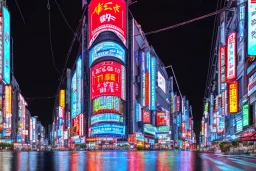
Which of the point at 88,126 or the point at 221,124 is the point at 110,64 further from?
the point at 221,124

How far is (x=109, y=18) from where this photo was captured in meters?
106

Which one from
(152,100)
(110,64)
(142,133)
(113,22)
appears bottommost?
(142,133)

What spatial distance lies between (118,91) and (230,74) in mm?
37466

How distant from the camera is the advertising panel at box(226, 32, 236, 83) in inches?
2581

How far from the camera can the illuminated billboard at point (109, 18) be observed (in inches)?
4161

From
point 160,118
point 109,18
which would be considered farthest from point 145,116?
point 109,18

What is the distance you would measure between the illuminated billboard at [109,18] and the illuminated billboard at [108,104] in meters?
16.0

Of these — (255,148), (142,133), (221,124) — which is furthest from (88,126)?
(255,148)

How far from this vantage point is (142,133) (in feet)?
385

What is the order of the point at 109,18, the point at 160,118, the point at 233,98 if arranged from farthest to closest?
the point at 160,118 → the point at 109,18 → the point at 233,98

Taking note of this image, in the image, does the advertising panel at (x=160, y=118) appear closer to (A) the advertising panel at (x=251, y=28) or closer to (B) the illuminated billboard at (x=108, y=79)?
(B) the illuminated billboard at (x=108, y=79)

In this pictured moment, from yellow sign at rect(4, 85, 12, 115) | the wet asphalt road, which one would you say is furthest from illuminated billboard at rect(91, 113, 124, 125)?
the wet asphalt road

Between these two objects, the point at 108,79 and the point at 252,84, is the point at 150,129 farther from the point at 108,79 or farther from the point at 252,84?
the point at 252,84

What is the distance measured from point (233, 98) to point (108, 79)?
3732 cm
